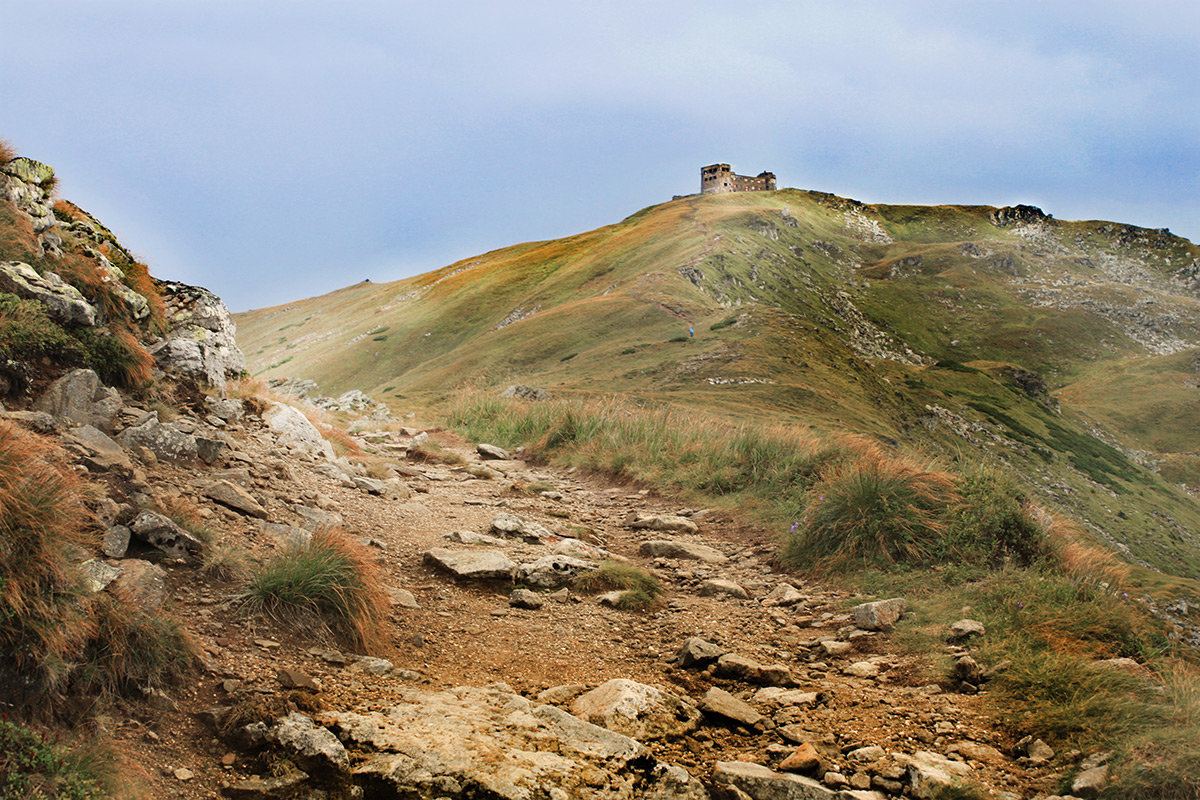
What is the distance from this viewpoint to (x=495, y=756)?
3.14 m

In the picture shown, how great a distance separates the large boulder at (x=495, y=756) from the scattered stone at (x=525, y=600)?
194 centimetres

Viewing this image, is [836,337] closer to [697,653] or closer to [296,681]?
[697,653]

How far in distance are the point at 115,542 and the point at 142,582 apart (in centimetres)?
46

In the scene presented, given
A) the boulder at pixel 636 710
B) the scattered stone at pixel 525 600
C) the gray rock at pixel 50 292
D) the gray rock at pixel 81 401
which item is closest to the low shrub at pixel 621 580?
the scattered stone at pixel 525 600

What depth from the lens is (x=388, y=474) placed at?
33.1 feet

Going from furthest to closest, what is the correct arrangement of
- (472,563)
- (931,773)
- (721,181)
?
(721,181) → (472,563) → (931,773)

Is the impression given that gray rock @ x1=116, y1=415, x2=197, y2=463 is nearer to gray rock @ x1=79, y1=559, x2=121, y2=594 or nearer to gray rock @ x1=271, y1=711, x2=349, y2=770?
gray rock @ x1=79, y1=559, x2=121, y2=594

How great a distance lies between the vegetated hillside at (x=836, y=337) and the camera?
34812 millimetres

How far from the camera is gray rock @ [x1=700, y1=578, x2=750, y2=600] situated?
21.0ft

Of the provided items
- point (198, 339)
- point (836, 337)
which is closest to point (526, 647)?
point (198, 339)

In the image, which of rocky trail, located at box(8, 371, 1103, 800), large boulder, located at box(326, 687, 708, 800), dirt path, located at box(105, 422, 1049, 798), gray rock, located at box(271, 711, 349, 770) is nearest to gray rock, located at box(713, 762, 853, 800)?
rocky trail, located at box(8, 371, 1103, 800)

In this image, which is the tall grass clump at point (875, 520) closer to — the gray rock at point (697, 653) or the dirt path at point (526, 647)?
the dirt path at point (526, 647)

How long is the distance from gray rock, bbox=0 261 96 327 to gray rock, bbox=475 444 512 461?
27.7 feet

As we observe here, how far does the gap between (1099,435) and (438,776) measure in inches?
3403
